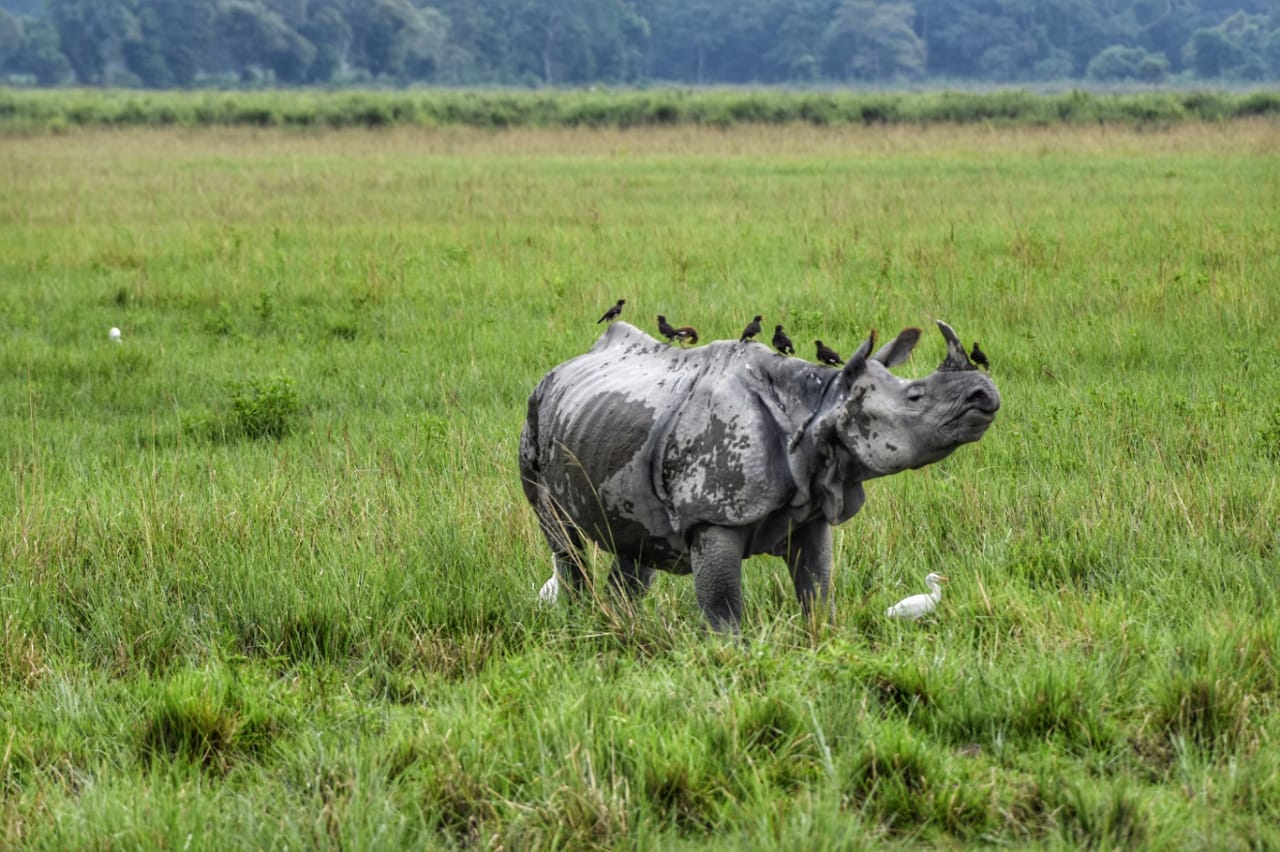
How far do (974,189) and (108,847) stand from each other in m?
15.7

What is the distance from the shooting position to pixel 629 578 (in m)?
4.36

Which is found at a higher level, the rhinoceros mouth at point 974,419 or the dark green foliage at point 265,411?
the rhinoceros mouth at point 974,419

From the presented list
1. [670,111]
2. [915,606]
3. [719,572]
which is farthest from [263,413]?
[670,111]

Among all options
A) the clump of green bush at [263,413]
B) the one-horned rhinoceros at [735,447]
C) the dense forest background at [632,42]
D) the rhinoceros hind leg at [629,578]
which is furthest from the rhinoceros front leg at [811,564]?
the dense forest background at [632,42]

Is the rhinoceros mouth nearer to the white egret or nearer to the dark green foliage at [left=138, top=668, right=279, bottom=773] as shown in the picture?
the white egret

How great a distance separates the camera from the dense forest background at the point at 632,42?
82.9 m

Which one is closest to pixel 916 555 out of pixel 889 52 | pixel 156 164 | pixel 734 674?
pixel 734 674

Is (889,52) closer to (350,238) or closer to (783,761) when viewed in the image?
(350,238)

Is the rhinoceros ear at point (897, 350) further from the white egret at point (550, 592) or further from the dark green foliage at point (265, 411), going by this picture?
the dark green foliage at point (265, 411)

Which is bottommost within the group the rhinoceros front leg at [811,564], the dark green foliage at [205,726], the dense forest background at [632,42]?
the dark green foliage at [205,726]

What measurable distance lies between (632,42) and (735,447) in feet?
325

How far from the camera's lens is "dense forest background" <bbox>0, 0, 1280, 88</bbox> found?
82938mm

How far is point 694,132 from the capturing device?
29906mm

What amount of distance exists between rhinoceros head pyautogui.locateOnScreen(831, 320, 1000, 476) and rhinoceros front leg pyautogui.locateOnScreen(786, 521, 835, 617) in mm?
438
